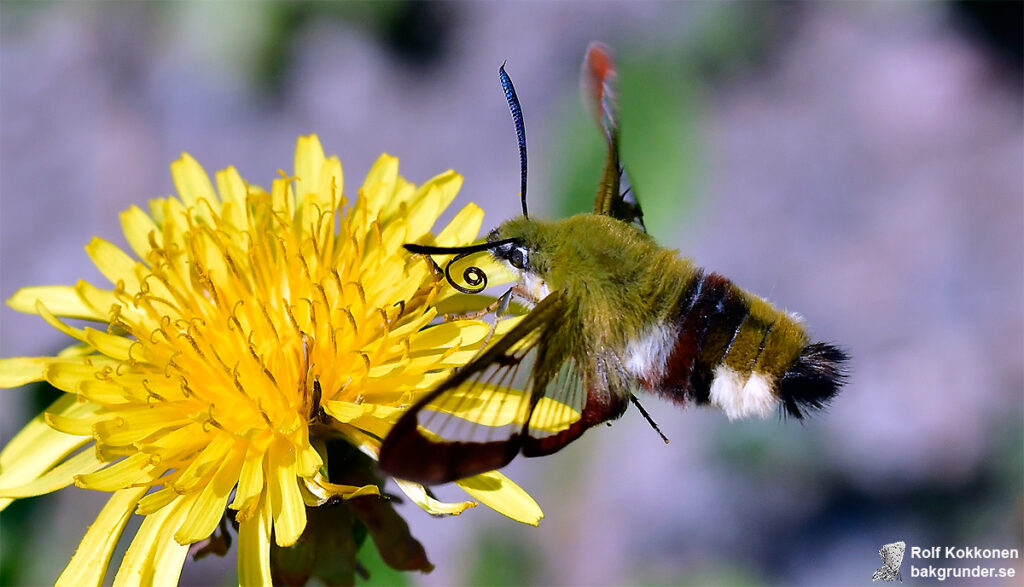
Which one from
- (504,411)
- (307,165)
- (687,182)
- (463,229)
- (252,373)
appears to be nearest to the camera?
Result: (504,411)

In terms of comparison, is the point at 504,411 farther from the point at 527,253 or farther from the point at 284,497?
the point at 284,497

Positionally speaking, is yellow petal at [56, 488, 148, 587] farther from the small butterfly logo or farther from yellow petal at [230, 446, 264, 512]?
the small butterfly logo

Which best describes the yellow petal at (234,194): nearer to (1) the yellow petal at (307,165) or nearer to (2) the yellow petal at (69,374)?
(1) the yellow petal at (307,165)

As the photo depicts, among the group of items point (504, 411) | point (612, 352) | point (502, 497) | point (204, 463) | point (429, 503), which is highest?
point (612, 352)

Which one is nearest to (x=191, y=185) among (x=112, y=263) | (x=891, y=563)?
(x=112, y=263)

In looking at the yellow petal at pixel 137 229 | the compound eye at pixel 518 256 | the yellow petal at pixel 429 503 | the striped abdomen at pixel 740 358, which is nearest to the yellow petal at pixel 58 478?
the yellow petal at pixel 137 229

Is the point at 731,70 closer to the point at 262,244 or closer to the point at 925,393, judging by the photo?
the point at 925,393

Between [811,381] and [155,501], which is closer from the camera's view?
[811,381]
